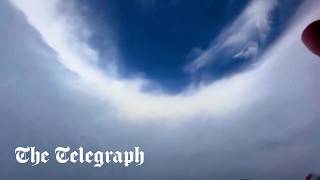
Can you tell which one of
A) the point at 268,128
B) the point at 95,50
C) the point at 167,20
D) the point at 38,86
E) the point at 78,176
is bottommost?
the point at 78,176

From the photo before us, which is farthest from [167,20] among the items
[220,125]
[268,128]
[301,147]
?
[301,147]

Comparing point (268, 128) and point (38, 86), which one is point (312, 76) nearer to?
point (268, 128)

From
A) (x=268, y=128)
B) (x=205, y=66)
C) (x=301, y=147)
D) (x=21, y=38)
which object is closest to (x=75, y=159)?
(x=21, y=38)

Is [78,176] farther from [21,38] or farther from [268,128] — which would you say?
[268,128]

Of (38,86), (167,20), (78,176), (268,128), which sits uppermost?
(167,20)

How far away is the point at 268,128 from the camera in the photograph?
308cm

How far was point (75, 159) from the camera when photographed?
2869 mm

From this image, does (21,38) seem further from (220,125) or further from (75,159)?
(220,125)

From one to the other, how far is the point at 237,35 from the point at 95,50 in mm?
864

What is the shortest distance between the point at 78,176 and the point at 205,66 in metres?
0.99

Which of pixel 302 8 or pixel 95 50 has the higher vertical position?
pixel 302 8

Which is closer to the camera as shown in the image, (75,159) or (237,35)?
(75,159)

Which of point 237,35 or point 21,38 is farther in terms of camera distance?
point 237,35

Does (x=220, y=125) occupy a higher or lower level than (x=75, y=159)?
higher
